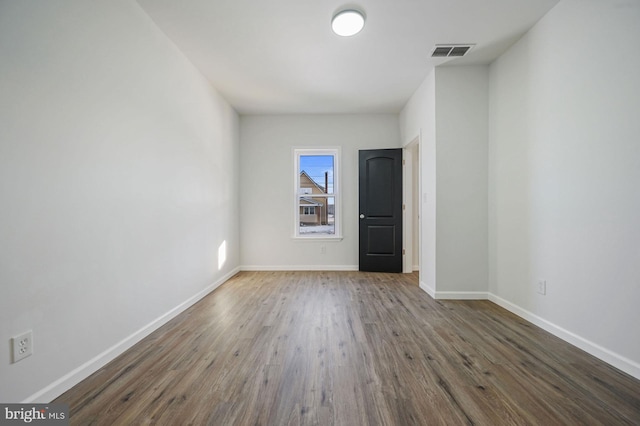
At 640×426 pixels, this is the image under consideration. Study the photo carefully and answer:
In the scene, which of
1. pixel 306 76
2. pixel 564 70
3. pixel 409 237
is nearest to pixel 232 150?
pixel 306 76

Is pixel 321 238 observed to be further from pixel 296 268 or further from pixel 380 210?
pixel 380 210

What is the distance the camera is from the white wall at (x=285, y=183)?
4.76 meters

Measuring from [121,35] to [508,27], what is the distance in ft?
11.1

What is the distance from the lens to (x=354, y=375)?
5.35ft

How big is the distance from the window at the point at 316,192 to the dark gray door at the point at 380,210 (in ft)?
1.82

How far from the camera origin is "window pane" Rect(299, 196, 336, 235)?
487 cm

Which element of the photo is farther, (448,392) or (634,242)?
(634,242)

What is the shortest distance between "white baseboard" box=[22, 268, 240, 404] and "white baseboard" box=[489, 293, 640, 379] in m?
3.45

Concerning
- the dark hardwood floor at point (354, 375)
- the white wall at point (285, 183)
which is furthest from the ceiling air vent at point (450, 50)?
the dark hardwood floor at point (354, 375)

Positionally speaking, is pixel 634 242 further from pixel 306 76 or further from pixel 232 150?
pixel 232 150

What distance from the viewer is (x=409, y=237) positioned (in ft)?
15.1

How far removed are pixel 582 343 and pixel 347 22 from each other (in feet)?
10.6

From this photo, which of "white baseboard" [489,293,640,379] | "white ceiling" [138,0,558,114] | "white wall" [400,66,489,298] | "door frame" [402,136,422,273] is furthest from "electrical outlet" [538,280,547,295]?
"white ceiling" [138,0,558,114]

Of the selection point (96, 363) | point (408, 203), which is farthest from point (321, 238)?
point (96, 363)
